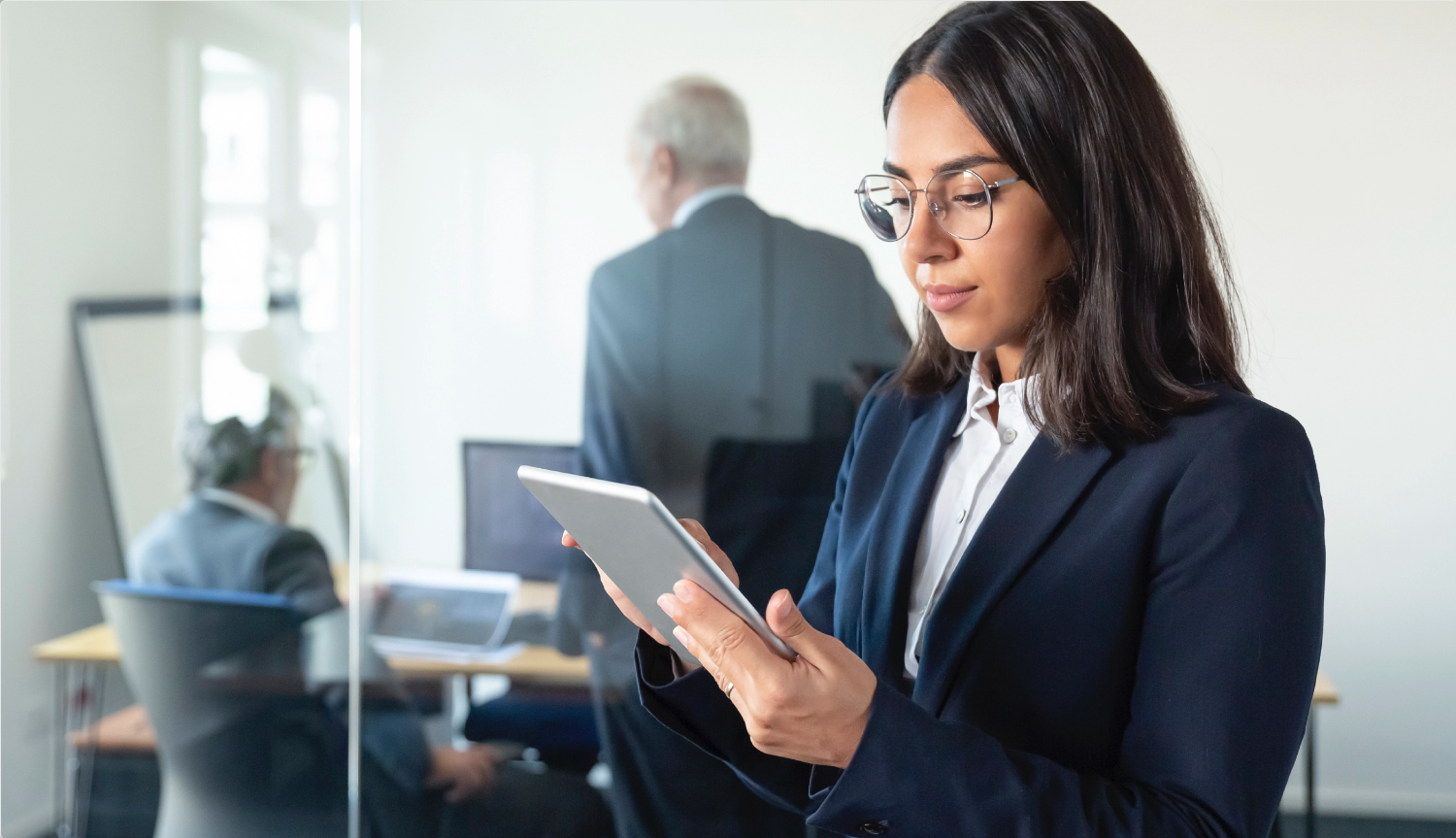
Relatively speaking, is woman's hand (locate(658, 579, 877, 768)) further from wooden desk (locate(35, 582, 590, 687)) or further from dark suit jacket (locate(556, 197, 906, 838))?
wooden desk (locate(35, 582, 590, 687))

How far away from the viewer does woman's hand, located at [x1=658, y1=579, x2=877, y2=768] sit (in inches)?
33.1

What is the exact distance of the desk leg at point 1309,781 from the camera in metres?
2.14

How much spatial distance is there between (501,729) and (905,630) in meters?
1.69

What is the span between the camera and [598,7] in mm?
2348

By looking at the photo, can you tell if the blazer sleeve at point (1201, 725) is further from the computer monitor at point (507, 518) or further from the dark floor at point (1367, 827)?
the computer monitor at point (507, 518)

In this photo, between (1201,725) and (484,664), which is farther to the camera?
(484,664)

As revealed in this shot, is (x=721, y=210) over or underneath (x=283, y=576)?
over

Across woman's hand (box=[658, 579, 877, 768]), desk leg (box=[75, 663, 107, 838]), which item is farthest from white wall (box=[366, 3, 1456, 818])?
woman's hand (box=[658, 579, 877, 768])

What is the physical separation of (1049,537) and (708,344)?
4.72ft

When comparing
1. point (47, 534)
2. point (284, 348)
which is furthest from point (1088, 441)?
point (47, 534)

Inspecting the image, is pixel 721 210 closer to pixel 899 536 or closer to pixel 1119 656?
pixel 899 536

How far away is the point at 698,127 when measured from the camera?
233 cm

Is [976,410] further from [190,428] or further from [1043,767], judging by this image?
[190,428]

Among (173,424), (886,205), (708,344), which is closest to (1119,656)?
(886,205)
